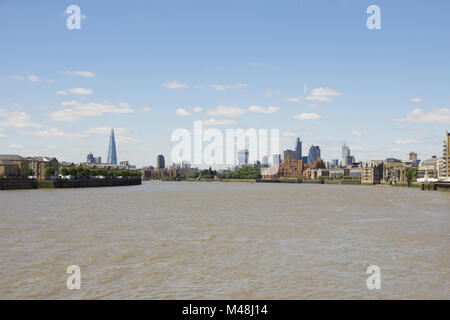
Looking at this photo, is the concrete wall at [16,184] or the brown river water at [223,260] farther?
the concrete wall at [16,184]

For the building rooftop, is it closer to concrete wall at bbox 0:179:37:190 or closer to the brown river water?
concrete wall at bbox 0:179:37:190

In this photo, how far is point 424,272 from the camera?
2283 cm

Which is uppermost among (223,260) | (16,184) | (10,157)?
(10,157)

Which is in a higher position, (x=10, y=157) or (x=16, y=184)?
(x=10, y=157)

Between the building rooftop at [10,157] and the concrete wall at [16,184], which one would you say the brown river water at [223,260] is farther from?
the building rooftop at [10,157]

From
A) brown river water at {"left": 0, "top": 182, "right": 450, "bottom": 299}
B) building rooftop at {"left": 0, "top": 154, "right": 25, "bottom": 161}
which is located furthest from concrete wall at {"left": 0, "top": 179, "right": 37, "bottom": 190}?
brown river water at {"left": 0, "top": 182, "right": 450, "bottom": 299}

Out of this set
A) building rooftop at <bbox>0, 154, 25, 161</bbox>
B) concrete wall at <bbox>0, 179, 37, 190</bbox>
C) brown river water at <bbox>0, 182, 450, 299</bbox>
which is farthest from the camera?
building rooftop at <bbox>0, 154, 25, 161</bbox>

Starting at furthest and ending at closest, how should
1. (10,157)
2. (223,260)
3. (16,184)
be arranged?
(10,157) < (16,184) < (223,260)

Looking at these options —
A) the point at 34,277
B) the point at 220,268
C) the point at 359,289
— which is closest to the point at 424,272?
the point at 359,289

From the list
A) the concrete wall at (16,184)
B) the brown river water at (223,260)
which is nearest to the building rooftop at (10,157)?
the concrete wall at (16,184)

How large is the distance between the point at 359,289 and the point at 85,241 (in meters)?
21.3

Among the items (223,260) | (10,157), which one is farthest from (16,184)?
(223,260)

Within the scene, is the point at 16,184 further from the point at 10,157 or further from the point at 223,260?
the point at 223,260
